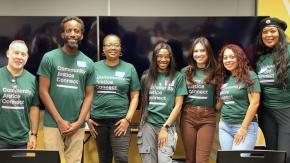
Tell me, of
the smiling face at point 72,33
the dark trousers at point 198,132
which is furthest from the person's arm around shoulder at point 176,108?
the smiling face at point 72,33

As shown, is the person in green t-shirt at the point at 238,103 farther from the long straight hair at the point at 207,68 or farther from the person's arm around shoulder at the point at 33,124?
the person's arm around shoulder at the point at 33,124

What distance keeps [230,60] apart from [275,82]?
438 mm

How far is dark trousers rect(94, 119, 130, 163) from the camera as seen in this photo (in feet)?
11.2

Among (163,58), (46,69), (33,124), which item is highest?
(163,58)

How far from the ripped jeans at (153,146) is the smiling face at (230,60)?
0.81 metres

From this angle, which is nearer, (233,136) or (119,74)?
(233,136)

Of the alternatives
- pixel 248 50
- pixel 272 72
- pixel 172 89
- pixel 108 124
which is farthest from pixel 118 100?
pixel 248 50

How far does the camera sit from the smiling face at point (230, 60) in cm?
319

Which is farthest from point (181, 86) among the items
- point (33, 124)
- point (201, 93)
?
point (33, 124)

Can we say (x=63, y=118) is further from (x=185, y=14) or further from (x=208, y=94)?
(x=185, y=14)

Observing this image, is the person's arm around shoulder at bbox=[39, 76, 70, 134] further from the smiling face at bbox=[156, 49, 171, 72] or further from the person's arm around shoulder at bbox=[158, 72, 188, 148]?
the smiling face at bbox=[156, 49, 171, 72]

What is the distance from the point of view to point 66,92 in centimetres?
292

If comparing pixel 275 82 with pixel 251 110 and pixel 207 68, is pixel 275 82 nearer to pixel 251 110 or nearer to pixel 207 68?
pixel 251 110

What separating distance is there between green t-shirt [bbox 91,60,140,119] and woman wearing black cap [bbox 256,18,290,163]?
1270mm
